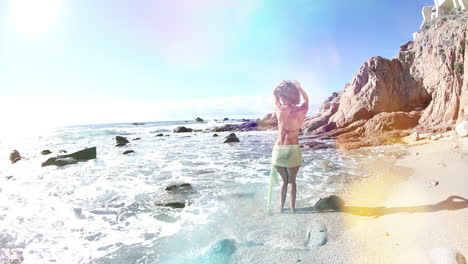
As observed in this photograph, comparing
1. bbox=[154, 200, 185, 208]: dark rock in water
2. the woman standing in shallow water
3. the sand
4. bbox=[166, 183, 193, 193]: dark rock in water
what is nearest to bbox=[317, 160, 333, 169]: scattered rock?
the sand

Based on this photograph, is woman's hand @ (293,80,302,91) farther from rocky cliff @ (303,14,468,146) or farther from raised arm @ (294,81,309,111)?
rocky cliff @ (303,14,468,146)

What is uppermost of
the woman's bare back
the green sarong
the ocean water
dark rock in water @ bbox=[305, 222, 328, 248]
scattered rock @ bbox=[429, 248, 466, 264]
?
the woman's bare back

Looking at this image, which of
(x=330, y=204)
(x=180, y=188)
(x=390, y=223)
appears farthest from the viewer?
(x=180, y=188)

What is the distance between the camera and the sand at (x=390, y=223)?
9.21 feet

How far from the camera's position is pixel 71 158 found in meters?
11.6

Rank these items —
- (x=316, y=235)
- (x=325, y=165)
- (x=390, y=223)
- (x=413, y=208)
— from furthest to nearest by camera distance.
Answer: (x=325, y=165)
(x=413, y=208)
(x=390, y=223)
(x=316, y=235)

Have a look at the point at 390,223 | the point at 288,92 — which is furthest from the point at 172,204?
the point at 390,223

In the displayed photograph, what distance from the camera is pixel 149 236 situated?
3.92 metres

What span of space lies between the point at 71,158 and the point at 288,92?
11.9 m

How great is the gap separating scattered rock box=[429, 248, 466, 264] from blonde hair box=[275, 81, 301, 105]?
105 inches

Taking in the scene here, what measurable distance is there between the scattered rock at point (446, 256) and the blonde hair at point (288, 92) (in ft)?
8.74

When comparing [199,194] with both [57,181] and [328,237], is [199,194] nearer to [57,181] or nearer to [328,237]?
[328,237]

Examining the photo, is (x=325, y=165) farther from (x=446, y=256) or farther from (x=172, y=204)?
(x=446, y=256)

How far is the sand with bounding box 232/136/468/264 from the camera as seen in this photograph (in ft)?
9.21
